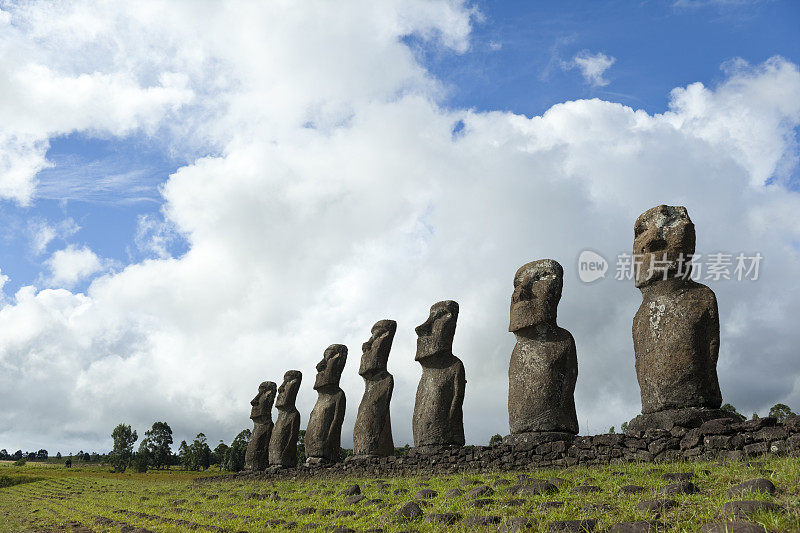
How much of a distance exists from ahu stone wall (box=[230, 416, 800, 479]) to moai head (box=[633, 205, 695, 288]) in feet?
9.80

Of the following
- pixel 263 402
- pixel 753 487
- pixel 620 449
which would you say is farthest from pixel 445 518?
pixel 263 402

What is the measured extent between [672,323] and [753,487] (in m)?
5.44

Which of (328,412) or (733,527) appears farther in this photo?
(328,412)

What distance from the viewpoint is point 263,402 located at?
80.7 ft

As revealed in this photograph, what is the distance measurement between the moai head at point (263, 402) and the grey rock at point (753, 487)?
2012 centimetres

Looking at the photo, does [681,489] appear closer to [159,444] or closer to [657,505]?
[657,505]

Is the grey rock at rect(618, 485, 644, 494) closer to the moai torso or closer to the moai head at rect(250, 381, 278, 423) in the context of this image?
the moai torso

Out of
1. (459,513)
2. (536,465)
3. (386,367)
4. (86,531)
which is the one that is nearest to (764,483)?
(459,513)

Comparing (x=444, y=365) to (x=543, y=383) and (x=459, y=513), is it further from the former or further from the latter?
(x=459, y=513)

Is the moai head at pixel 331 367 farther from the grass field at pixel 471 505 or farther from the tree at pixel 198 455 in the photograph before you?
the tree at pixel 198 455

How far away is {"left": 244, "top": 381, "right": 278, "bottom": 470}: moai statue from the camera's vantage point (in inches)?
924

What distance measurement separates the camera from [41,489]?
26797 mm

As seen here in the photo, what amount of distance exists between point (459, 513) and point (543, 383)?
5.58m

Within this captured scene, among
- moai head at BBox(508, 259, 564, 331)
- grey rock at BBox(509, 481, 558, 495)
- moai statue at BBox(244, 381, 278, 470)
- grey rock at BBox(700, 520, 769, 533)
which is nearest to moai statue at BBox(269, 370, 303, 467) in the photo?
moai statue at BBox(244, 381, 278, 470)
